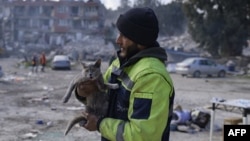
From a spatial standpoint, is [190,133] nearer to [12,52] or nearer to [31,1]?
[12,52]

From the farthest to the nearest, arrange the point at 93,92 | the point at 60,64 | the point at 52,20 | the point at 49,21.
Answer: the point at 49,21 < the point at 52,20 < the point at 60,64 < the point at 93,92

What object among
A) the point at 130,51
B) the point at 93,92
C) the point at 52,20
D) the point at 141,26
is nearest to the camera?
the point at 141,26

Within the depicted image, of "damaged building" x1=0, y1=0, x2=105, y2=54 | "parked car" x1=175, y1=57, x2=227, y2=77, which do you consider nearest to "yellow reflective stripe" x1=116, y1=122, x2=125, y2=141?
"parked car" x1=175, y1=57, x2=227, y2=77

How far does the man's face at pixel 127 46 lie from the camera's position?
2666 mm

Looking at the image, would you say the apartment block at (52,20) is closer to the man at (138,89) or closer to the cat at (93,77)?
the cat at (93,77)

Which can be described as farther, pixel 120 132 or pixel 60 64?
pixel 60 64

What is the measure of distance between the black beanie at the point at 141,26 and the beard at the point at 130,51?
6 cm

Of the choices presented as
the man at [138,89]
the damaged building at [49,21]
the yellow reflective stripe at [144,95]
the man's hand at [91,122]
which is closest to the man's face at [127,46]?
the man at [138,89]

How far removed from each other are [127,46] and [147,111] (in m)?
0.50

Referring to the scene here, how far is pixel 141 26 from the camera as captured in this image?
2.58 meters

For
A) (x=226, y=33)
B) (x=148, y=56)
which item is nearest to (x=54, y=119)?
(x=148, y=56)

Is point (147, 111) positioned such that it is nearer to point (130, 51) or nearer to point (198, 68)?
point (130, 51)

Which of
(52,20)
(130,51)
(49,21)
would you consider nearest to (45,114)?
(130,51)

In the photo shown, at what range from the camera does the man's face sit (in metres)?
2.67
